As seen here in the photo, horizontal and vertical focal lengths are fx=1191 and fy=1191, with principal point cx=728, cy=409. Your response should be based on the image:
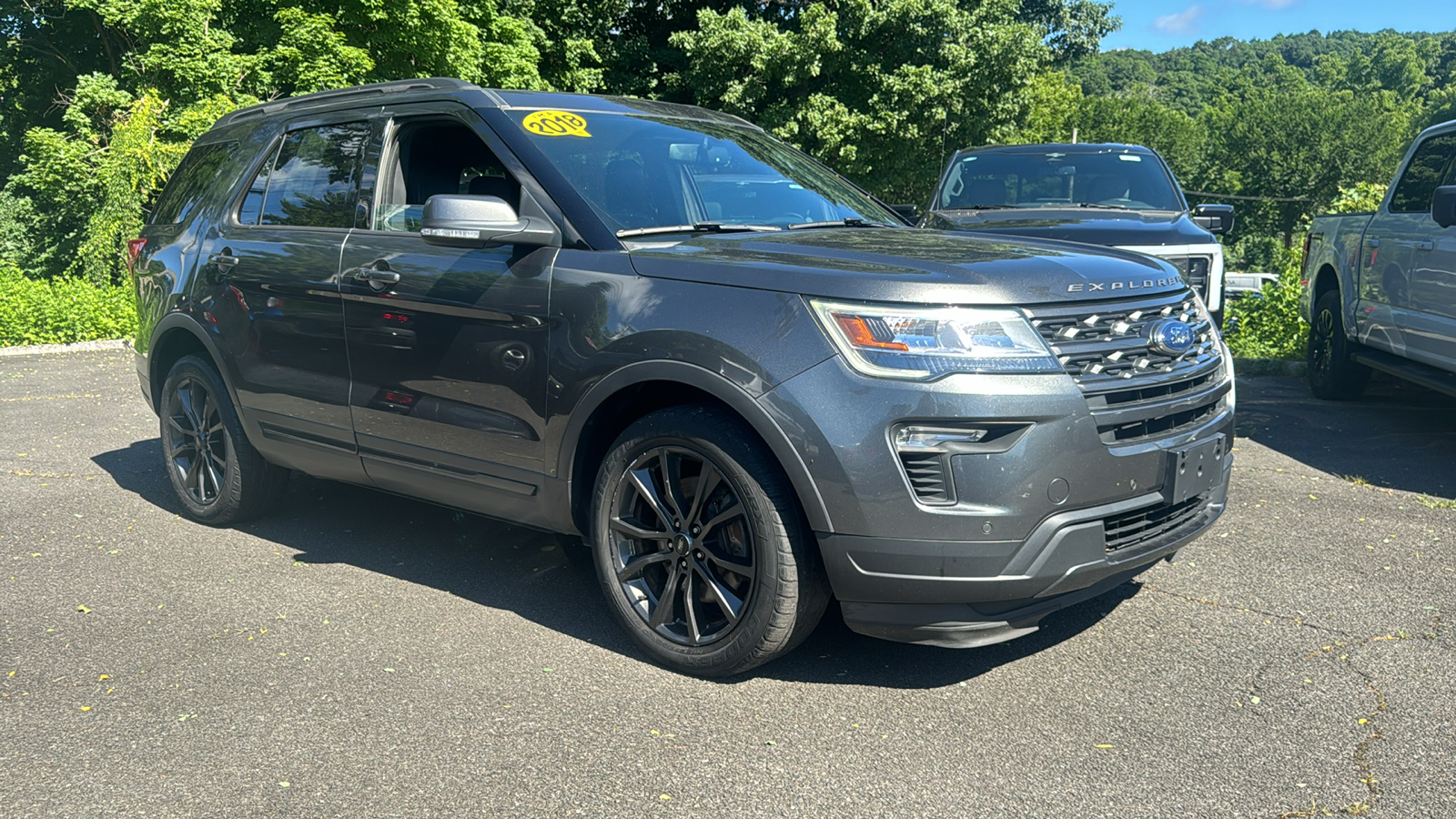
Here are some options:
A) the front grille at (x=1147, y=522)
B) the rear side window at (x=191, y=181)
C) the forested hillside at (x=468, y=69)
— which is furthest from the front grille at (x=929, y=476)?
the forested hillside at (x=468, y=69)

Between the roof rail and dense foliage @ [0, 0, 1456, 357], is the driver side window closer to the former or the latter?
the roof rail

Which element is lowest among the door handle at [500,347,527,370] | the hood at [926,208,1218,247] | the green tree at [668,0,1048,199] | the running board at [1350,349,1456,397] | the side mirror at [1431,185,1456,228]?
Answer: the running board at [1350,349,1456,397]

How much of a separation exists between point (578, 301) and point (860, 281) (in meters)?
1.00

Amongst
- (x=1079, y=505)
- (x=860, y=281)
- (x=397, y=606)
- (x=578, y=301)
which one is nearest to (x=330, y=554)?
(x=397, y=606)

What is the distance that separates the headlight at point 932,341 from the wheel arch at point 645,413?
0.33 m

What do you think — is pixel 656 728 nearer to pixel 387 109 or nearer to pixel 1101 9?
pixel 387 109

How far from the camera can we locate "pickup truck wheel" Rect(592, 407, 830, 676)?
3.51 metres

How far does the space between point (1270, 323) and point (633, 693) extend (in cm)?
1000

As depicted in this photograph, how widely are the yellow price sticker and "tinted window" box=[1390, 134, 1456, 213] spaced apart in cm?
570

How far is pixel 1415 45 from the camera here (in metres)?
134

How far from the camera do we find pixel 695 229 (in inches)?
164

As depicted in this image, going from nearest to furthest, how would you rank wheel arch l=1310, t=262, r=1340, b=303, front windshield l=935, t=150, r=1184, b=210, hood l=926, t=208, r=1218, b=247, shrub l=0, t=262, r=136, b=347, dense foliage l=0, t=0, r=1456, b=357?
hood l=926, t=208, r=1218, b=247 < wheel arch l=1310, t=262, r=1340, b=303 < front windshield l=935, t=150, r=1184, b=210 < shrub l=0, t=262, r=136, b=347 < dense foliage l=0, t=0, r=1456, b=357

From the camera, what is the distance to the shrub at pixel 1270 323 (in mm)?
11188

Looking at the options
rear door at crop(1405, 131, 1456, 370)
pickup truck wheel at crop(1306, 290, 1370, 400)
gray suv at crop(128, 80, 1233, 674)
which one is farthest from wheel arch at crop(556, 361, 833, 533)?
pickup truck wheel at crop(1306, 290, 1370, 400)
